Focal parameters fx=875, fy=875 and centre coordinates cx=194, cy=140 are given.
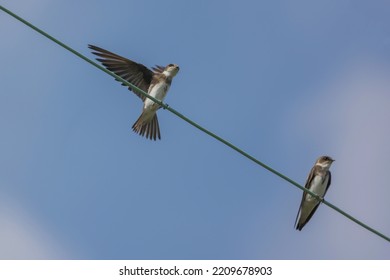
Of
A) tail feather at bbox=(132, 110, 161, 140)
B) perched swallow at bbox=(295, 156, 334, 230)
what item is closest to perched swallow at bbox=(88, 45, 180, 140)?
tail feather at bbox=(132, 110, 161, 140)

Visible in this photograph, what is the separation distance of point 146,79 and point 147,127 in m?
0.55

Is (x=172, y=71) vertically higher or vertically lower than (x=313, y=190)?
higher

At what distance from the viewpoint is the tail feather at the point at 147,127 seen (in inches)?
364

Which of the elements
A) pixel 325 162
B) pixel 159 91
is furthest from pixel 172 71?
pixel 325 162

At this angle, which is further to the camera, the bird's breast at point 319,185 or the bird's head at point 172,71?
the bird's head at point 172,71

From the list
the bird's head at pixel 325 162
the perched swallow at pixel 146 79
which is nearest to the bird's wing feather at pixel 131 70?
the perched swallow at pixel 146 79

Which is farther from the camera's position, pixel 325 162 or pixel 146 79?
pixel 146 79

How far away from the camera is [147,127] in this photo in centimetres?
945

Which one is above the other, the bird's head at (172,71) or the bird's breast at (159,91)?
the bird's head at (172,71)

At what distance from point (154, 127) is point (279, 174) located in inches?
165

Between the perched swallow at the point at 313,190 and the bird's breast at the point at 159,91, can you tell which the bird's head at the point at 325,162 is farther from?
the bird's breast at the point at 159,91

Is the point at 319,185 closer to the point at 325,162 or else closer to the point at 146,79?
the point at 325,162
